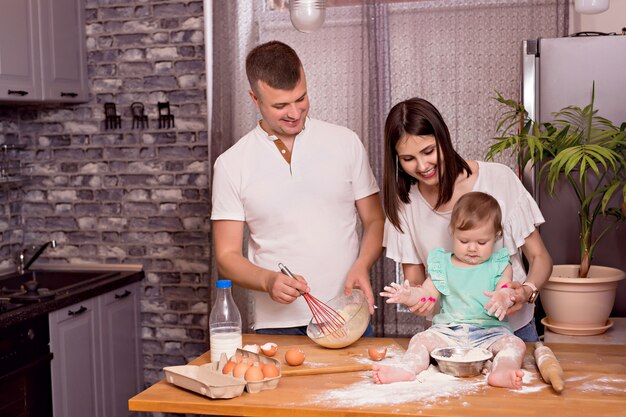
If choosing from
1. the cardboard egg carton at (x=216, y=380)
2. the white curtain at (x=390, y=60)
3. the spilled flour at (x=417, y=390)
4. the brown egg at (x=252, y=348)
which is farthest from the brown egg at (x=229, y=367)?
the white curtain at (x=390, y=60)

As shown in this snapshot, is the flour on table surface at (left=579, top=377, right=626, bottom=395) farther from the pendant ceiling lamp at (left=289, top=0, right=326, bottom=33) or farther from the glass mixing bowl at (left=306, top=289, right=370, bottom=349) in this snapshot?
the pendant ceiling lamp at (left=289, top=0, right=326, bottom=33)

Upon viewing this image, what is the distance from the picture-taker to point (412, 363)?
198 centimetres

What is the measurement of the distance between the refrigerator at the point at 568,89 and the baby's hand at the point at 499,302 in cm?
119

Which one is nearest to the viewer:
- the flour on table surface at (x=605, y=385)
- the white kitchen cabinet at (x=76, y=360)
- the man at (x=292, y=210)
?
the flour on table surface at (x=605, y=385)

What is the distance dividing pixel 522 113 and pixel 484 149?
560 mm

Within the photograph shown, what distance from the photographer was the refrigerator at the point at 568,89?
10.3 feet

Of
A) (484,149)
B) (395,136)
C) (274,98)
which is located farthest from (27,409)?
(484,149)

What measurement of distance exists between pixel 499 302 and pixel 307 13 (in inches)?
48.6

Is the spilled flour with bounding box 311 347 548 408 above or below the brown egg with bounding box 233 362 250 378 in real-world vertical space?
below

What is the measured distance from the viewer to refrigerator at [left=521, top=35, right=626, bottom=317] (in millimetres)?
3125

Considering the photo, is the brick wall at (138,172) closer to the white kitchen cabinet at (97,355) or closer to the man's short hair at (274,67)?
the white kitchen cabinet at (97,355)

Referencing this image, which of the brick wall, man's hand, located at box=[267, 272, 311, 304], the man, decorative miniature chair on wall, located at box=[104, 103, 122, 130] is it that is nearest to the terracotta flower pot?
the man

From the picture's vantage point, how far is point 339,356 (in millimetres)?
2186

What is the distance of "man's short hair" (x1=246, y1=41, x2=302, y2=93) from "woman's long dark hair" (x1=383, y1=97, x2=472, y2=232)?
14.2 inches
